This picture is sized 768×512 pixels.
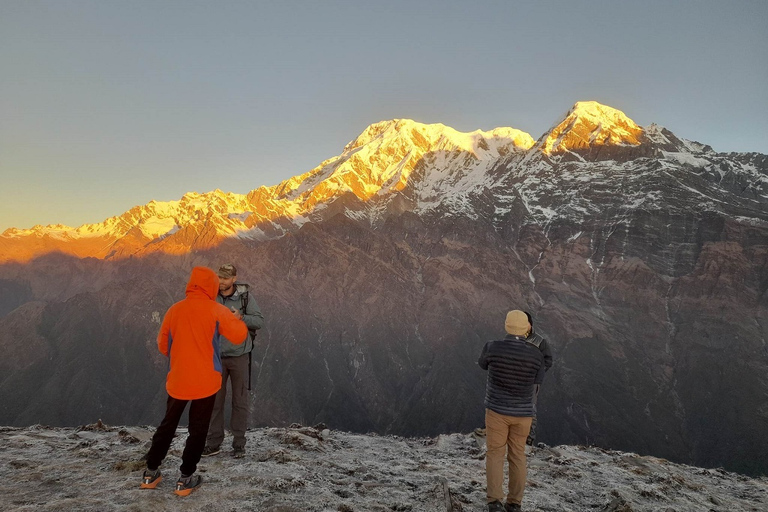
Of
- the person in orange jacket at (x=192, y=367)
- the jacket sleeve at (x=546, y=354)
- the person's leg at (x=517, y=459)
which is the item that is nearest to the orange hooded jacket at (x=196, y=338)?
the person in orange jacket at (x=192, y=367)

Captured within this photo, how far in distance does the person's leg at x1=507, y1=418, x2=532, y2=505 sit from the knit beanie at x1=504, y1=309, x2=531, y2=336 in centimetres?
152

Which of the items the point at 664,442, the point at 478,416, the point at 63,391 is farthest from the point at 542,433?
the point at 63,391

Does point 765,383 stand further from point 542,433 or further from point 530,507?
point 530,507

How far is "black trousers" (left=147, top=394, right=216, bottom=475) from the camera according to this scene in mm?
7188

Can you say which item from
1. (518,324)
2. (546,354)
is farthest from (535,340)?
(518,324)

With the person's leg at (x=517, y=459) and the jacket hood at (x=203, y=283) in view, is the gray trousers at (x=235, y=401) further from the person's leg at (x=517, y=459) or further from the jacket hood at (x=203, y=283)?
the person's leg at (x=517, y=459)

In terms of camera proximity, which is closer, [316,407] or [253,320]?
[253,320]

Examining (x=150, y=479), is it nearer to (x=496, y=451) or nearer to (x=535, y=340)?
(x=496, y=451)

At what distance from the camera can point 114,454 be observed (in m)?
10.3

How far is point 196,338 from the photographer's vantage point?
7164mm

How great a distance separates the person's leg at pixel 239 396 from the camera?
9.69 meters

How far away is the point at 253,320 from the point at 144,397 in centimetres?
21708

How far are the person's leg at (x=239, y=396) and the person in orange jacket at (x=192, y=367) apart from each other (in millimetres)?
2200

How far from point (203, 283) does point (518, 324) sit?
5619 millimetres
